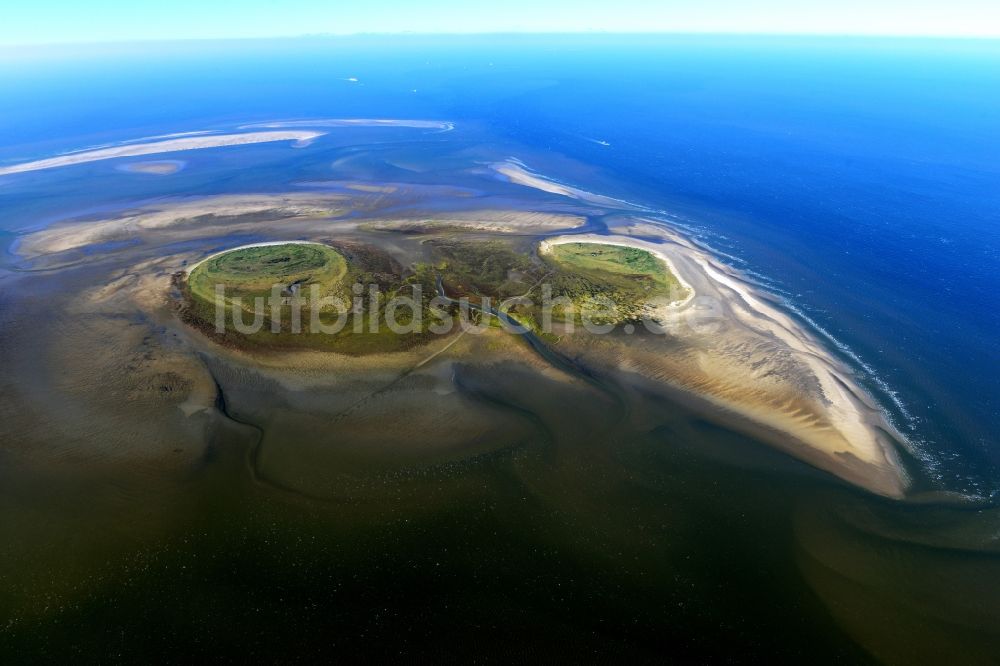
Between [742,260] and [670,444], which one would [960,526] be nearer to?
[670,444]

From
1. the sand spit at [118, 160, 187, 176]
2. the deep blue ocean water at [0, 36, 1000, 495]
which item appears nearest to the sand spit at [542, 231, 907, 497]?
the deep blue ocean water at [0, 36, 1000, 495]

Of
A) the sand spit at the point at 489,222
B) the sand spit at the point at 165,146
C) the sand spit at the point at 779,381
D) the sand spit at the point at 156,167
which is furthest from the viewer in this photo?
the sand spit at the point at 165,146

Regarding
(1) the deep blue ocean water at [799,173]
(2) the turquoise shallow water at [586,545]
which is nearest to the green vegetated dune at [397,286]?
(2) the turquoise shallow water at [586,545]

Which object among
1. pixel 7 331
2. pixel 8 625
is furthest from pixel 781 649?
pixel 7 331

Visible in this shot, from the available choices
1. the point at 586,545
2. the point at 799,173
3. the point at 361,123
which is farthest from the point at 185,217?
the point at 799,173

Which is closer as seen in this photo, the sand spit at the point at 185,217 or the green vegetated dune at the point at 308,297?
the green vegetated dune at the point at 308,297

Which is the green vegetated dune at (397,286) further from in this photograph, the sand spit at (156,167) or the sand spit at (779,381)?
the sand spit at (156,167)

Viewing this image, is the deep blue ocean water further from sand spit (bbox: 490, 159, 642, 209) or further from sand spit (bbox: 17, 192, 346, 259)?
sand spit (bbox: 17, 192, 346, 259)

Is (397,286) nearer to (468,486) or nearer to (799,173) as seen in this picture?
(468,486)
